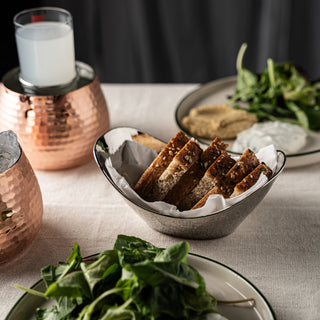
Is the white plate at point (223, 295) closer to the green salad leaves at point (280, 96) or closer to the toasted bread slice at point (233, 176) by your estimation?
the toasted bread slice at point (233, 176)

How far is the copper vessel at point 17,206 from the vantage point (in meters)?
0.80

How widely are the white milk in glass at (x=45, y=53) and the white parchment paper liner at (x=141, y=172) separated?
0.27 meters

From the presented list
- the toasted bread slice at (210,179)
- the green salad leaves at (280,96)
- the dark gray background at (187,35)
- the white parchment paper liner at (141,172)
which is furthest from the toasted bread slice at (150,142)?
the dark gray background at (187,35)

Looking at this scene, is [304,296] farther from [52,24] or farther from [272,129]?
[52,24]

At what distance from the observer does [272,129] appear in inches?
48.6

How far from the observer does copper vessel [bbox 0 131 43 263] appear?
0.80 meters

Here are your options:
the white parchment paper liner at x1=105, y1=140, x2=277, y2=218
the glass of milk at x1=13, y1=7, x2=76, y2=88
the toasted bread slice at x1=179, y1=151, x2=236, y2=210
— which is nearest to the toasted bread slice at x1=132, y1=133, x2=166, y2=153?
the white parchment paper liner at x1=105, y1=140, x2=277, y2=218

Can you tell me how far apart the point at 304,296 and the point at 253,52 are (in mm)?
1964

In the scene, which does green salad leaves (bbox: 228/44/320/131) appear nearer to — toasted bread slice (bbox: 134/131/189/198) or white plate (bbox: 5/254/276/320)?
toasted bread slice (bbox: 134/131/189/198)

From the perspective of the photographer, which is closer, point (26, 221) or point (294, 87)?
point (26, 221)

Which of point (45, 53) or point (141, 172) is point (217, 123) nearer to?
point (141, 172)

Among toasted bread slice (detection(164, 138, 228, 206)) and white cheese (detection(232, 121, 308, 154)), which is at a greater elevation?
toasted bread slice (detection(164, 138, 228, 206))

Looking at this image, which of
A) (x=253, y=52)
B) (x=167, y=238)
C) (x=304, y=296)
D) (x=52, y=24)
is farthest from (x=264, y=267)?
(x=253, y=52)

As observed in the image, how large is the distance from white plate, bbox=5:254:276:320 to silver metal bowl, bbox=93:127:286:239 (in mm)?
74
